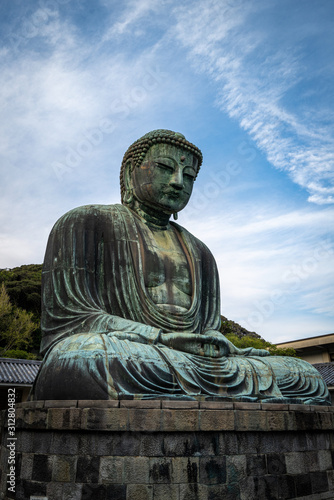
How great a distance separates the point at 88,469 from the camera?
3756 mm

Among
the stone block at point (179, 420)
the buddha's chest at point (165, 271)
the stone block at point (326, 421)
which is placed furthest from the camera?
the buddha's chest at point (165, 271)

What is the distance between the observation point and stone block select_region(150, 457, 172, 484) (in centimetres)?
372

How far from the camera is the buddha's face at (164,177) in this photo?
6.68m

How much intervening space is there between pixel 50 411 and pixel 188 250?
3.58 metres

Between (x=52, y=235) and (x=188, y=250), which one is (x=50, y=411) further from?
(x=188, y=250)

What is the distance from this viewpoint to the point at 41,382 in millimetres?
4637

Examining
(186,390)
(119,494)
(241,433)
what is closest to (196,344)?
(186,390)

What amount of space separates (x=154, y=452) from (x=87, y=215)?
136 inches

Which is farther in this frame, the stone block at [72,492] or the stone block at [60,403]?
the stone block at [60,403]

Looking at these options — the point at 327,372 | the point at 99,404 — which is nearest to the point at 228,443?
the point at 99,404

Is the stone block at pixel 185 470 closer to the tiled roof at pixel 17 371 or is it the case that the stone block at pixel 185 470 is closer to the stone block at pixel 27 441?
the stone block at pixel 27 441

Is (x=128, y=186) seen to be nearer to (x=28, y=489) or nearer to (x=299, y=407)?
(x=299, y=407)

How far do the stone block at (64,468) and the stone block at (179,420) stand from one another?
2.78 ft

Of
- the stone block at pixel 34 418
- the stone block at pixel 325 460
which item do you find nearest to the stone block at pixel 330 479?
the stone block at pixel 325 460
